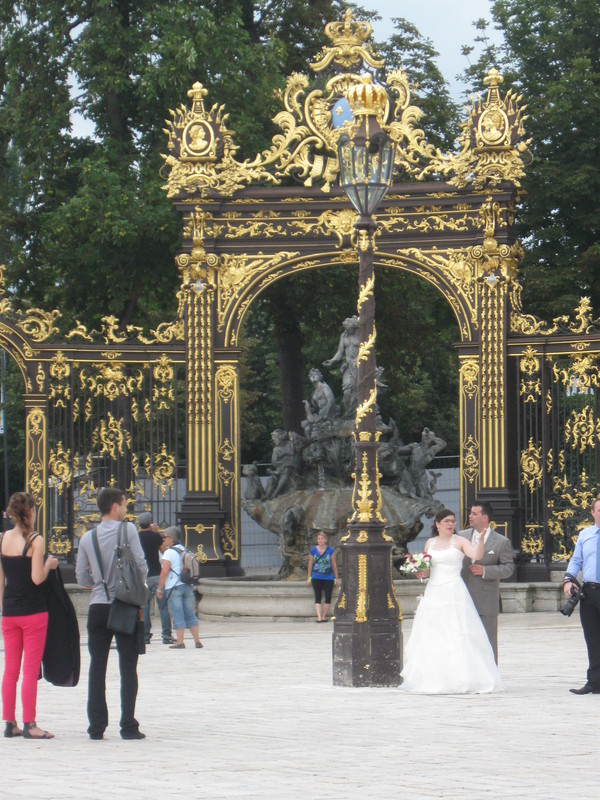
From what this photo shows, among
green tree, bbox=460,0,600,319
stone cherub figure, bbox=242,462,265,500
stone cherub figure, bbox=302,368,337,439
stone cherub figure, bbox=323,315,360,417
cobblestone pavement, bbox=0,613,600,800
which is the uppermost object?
green tree, bbox=460,0,600,319

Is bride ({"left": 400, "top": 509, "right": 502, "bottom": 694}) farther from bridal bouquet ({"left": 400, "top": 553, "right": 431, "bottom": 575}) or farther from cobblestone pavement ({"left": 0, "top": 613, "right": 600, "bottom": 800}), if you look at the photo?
Result: cobblestone pavement ({"left": 0, "top": 613, "right": 600, "bottom": 800})

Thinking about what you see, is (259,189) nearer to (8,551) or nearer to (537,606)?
(537,606)

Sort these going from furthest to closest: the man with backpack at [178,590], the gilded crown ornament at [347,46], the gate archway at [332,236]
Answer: the gilded crown ornament at [347,46] < the gate archway at [332,236] < the man with backpack at [178,590]

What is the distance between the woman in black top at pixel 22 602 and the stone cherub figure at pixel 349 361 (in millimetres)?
13565

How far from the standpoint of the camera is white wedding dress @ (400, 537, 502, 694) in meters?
14.2

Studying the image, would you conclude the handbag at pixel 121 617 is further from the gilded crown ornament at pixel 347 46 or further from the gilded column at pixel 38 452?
the gilded crown ornament at pixel 347 46

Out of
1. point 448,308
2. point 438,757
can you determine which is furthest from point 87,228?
point 438,757

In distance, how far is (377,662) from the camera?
47.8 ft

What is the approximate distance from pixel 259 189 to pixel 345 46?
2.37 m

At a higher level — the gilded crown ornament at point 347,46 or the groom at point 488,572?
the gilded crown ornament at point 347,46

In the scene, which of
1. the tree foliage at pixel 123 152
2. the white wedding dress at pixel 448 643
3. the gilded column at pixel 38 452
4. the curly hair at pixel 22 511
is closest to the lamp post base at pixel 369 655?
the white wedding dress at pixel 448 643

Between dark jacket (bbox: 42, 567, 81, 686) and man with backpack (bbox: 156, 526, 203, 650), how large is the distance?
7783 mm

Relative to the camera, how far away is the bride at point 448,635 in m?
14.2

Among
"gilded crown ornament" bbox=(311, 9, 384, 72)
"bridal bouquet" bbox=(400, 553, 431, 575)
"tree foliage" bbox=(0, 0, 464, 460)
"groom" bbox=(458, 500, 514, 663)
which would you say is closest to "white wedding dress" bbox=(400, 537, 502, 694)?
"bridal bouquet" bbox=(400, 553, 431, 575)
